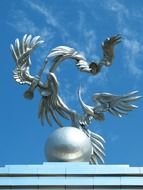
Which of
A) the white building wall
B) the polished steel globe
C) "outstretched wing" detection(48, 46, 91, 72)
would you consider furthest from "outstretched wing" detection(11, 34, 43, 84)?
the white building wall

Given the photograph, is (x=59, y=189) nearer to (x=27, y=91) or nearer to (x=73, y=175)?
(x=73, y=175)

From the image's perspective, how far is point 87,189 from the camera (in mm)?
15117

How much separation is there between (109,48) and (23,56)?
8.43 ft

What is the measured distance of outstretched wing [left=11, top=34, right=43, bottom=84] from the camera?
18734 millimetres

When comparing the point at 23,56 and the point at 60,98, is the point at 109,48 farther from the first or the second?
the point at 23,56

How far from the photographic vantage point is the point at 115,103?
60.5 ft

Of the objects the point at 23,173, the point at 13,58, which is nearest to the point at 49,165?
the point at 23,173

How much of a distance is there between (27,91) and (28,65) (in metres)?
0.79

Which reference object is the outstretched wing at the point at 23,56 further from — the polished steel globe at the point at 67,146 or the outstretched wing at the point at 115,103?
the polished steel globe at the point at 67,146

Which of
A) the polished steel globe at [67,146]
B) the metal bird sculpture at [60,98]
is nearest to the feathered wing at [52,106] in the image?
the metal bird sculpture at [60,98]

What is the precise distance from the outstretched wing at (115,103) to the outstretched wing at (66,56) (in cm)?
102

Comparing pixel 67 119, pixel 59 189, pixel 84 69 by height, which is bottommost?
pixel 59 189

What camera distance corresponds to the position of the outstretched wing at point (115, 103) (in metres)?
18.3

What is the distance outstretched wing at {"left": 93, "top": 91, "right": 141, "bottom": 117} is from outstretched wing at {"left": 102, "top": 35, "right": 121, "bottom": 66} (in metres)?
1.05
